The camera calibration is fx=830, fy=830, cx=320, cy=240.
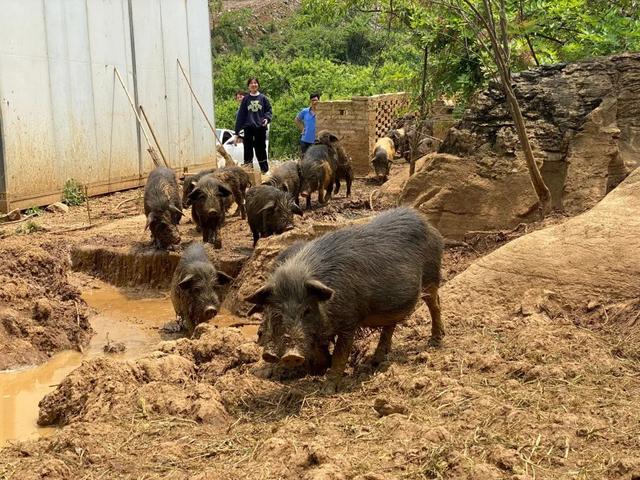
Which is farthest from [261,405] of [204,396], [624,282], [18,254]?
[18,254]

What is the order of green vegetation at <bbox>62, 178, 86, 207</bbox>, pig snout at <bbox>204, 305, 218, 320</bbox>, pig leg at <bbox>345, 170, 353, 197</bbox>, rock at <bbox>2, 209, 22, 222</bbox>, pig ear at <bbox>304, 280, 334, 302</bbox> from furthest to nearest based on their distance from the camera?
pig leg at <bbox>345, 170, 353, 197</bbox> → green vegetation at <bbox>62, 178, 86, 207</bbox> → rock at <bbox>2, 209, 22, 222</bbox> → pig snout at <bbox>204, 305, 218, 320</bbox> → pig ear at <bbox>304, 280, 334, 302</bbox>

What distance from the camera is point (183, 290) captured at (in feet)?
28.1

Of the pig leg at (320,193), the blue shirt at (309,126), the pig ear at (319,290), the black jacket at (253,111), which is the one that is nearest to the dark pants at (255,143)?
the black jacket at (253,111)

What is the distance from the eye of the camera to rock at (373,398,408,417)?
486cm

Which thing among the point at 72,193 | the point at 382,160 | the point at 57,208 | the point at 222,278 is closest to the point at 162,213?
the point at 222,278

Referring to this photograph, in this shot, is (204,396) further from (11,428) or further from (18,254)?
(18,254)

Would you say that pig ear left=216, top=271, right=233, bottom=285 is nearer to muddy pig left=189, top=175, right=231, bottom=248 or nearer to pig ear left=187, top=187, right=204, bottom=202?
muddy pig left=189, top=175, right=231, bottom=248

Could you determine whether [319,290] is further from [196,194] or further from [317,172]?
[317,172]

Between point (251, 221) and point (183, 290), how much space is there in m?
2.85

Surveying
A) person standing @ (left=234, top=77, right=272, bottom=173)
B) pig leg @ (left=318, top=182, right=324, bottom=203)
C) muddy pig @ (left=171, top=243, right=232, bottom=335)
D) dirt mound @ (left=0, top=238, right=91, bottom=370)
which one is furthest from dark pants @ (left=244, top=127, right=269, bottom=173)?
muddy pig @ (left=171, top=243, right=232, bottom=335)

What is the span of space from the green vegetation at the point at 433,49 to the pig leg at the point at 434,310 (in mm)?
3139

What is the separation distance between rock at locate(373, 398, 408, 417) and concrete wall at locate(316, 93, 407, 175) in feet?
46.9

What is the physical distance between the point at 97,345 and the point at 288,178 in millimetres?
5860

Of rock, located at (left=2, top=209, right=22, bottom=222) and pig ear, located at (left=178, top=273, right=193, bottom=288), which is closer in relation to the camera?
pig ear, located at (left=178, top=273, right=193, bottom=288)
